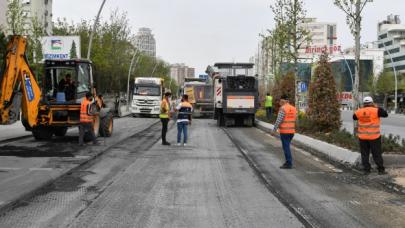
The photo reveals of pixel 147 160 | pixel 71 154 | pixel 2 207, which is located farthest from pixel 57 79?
pixel 2 207

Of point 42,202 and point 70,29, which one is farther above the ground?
point 70,29

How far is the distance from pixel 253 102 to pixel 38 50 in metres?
14.4

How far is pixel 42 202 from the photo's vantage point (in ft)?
27.5

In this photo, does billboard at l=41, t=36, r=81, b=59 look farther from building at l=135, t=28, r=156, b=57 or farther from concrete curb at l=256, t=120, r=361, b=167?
building at l=135, t=28, r=156, b=57

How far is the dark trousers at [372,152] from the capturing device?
11.8 metres

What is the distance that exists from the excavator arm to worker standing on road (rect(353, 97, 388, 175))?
10.2 metres

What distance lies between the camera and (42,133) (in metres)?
19.7

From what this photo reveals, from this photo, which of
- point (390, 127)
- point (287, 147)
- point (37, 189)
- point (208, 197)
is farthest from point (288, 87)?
point (37, 189)

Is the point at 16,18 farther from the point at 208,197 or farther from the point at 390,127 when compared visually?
the point at 208,197

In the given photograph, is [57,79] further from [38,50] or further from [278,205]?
[38,50]

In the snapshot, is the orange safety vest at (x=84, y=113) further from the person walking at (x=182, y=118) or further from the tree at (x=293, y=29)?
the tree at (x=293, y=29)

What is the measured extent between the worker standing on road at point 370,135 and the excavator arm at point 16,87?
1017 centimetres

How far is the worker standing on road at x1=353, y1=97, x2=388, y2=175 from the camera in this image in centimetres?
1188

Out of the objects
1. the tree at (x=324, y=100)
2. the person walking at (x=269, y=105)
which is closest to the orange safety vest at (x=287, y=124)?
the tree at (x=324, y=100)
